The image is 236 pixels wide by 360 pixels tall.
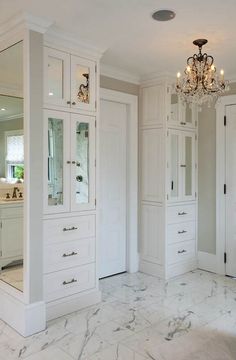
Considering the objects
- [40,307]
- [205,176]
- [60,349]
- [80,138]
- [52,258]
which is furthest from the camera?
[205,176]

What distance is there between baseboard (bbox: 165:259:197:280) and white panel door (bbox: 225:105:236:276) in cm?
46

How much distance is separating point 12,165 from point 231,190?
269 centimetres

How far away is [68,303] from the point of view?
3047mm

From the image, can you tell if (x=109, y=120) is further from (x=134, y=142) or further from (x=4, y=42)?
(x=4, y=42)

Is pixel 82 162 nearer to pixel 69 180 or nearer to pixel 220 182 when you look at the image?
pixel 69 180

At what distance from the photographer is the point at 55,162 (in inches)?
117

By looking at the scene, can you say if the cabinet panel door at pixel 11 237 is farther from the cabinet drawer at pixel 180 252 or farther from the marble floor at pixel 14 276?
the cabinet drawer at pixel 180 252

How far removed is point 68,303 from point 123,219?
150cm

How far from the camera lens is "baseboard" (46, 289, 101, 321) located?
292 cm

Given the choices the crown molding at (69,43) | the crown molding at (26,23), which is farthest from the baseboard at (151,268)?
the crown molding at (26,23)

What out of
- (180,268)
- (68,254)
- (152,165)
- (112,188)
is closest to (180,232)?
(180,268)

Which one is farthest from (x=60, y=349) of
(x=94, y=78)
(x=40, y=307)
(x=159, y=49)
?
(x=159, y=49)

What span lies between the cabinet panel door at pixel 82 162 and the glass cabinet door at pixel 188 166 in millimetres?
1527

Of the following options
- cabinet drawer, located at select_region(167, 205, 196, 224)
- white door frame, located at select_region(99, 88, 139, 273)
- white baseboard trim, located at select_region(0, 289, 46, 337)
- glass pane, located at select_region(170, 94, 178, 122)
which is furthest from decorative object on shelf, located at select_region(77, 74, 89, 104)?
white baseboard trim, located at select_region(0, 289, 46, 337)
